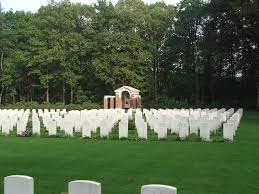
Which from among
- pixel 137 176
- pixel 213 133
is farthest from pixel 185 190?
pixel 213 133

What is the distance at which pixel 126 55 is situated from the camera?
5556 centimetres

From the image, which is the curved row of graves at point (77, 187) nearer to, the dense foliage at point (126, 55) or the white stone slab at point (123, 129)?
the white stone slab at point (123, 129)

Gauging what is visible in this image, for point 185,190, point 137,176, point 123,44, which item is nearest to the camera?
point 185,190

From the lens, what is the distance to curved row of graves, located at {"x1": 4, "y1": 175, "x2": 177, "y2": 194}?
12.0 feet

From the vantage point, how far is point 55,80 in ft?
188

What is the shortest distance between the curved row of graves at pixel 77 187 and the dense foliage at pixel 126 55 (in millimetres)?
48454

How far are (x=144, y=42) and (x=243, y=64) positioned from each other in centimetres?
1248

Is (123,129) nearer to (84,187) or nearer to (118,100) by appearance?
(84,187)

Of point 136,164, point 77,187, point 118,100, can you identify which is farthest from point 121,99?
point 77,187

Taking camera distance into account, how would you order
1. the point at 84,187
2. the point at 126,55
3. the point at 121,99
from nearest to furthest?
the point at 84,187
the point at 121,99
the point at 126,55

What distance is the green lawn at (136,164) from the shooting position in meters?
8.78

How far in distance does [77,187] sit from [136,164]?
7.56 metres

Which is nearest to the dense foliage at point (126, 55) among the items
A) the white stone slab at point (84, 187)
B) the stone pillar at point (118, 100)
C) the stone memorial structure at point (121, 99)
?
the stone memorial structure at point (121, 99)

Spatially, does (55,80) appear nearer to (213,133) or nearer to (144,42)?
(144,42)
